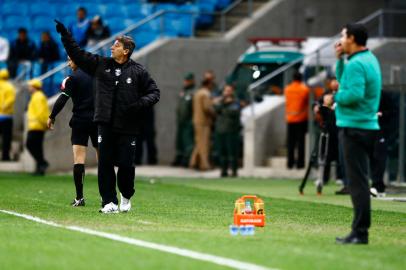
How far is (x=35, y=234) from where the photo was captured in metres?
12.9

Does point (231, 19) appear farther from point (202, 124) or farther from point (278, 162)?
point (278, 162)

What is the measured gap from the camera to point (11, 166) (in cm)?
3091

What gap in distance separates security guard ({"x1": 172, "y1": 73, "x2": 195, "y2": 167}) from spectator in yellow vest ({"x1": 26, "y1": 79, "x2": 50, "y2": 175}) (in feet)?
13.1

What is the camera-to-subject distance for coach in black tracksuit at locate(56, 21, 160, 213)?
15.8 meters

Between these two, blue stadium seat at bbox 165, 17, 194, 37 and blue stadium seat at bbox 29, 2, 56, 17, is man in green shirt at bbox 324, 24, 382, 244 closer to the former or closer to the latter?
blue stadium seat at bbox 165, 17, 194, 37

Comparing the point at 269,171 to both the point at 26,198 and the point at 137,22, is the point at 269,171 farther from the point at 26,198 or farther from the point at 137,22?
the point at 26,198

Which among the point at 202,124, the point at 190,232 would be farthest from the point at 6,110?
the point at 190,232

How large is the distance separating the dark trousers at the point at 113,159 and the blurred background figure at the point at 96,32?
16.8 metres

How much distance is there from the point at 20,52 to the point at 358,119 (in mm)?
21643

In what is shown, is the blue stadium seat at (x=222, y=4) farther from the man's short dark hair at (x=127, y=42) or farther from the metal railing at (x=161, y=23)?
the man's short dark hair at (x=127, y=42)

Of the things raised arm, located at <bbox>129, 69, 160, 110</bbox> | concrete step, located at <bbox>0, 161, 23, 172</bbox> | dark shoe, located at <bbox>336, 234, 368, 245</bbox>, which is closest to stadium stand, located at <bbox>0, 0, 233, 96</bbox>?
concrete step, located at <bbox>0, 161, 23, 172</bbox>

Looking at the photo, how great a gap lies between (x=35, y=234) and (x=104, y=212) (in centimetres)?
321

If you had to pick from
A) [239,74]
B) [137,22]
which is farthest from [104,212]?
[137,22]

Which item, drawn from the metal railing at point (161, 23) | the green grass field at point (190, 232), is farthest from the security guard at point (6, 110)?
the green grass field at point (190, 232)
